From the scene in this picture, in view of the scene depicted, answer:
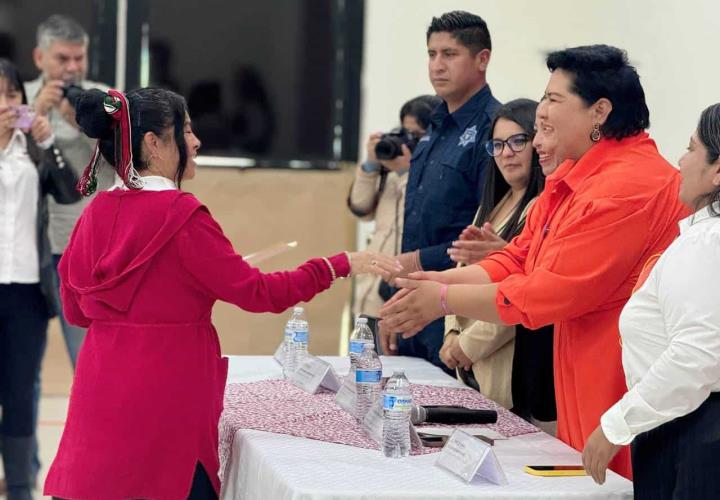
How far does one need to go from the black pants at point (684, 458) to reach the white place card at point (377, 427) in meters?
0.46

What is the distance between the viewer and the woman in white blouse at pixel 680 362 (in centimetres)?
176

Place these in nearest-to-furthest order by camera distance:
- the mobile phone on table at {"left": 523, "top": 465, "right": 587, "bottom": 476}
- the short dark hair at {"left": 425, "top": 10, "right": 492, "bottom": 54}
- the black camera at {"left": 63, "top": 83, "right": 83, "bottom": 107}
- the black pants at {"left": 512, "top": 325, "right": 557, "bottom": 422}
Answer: the mobile phone on table at {"left": 523, "top": 465, "right": 587, "bottom": 476}, the black pants at {"left": 512, "top": 325, "right": 557, "bottom": 422}, the short dark hair at {"left": 425, "top": 10, "right": 492, "bottom": 54}, the black camera at {"left": 63, "top": 83, "right": 83, "bottom": 107}

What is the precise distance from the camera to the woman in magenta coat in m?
2.25

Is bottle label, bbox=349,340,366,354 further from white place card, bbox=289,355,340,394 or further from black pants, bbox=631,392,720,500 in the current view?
black pants, bbox=631,392,720,500

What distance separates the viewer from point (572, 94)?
7.92 ft

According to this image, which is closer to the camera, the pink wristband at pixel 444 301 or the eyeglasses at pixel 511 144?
the pink wristband at pixel 444 301

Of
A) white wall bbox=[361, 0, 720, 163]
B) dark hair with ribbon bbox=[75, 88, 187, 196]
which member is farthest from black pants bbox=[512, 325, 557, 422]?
white wall bbox=[361, 0, 720, 163]

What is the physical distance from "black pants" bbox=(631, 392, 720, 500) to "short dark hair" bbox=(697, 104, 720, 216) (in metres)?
0.32

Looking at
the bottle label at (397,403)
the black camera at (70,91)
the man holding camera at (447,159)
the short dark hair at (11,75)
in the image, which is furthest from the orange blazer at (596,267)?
the black camera at (70,91)

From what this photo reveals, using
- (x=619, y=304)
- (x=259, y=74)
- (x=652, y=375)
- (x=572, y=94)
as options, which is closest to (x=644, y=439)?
(x=652, y=375)

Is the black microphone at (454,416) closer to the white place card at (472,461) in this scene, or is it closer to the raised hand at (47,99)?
the white place card at (472,461)

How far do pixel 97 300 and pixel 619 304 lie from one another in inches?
41.7

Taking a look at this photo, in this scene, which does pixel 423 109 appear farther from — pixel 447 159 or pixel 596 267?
pixel 596 267

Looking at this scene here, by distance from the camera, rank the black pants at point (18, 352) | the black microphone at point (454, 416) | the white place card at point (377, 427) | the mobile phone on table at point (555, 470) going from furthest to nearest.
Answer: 1. the black pants at point (18, 352)
2. the black microphone at point (454, 416)
3. the white place card at point (377, 427)
4. the mobile phone on table at point (555, 470)
